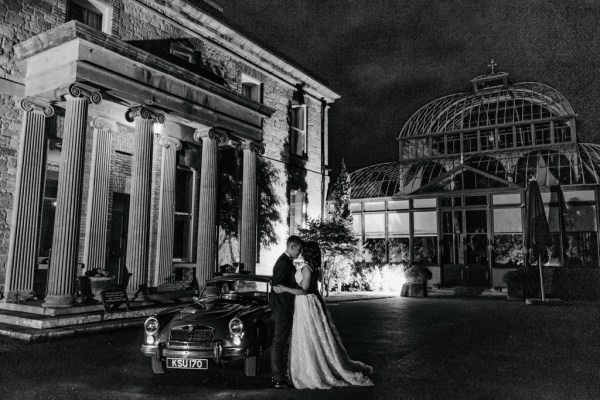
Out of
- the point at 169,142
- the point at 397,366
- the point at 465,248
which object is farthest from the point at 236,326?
the point at 465,248

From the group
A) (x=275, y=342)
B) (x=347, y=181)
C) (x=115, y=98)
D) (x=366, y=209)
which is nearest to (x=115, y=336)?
(x=275, y=342)

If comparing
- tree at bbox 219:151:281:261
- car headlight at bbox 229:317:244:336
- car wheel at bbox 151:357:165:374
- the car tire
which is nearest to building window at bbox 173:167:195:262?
tree at bbox 219:151:281:261

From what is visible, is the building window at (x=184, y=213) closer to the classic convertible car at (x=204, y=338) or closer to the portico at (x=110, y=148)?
the portico at (x=110, y=148)

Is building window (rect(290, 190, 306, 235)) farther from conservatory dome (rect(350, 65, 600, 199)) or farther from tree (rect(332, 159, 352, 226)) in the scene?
conservatory dome (rect(350, 65, 600, 199))

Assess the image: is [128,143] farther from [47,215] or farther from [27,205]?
[27,205]

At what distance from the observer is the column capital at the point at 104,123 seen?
1292 centimetres

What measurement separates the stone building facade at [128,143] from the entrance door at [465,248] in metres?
8.15

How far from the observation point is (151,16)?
595 inches

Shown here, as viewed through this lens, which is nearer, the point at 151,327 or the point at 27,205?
the point at 151,327

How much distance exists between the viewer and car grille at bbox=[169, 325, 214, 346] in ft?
19.7

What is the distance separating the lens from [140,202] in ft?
39.2

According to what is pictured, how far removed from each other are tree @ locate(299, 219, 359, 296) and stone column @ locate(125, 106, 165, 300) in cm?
869

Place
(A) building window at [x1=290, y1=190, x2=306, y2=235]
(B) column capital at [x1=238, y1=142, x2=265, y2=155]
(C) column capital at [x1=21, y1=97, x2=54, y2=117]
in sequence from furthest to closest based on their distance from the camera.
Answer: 1. (A) building window at [x1=290, y1=190, x2=306, y2=235]
2. (B) column capital at [x1=238, y1=142, x2=265, y2=155]
3. (C) column capital at [x1=21, y1=97, x2=54, y2=117]

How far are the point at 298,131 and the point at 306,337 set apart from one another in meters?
17.5
